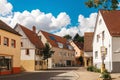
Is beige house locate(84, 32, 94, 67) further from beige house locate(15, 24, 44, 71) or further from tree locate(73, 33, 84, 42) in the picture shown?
tree locate(73, 33, 84, 42)

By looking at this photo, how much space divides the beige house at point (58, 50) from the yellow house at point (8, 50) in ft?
117

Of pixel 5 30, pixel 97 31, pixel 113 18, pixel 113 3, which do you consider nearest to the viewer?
pixel 113 3

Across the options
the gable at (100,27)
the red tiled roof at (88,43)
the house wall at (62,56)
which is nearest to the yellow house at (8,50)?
the gable at (100,27)

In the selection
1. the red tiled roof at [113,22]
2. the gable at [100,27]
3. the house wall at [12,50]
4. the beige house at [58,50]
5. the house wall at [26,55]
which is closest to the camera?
the house wall at [12,50]

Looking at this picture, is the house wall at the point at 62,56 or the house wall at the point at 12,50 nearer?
the house wall at the point at 12,50

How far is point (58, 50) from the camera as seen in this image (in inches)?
3649

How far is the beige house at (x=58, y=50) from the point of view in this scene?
85250 mm

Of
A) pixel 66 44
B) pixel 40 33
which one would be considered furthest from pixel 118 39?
pixel 66 44

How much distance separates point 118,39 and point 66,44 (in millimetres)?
61025

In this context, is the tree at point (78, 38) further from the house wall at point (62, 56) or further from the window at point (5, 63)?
the window at point (5, 63)

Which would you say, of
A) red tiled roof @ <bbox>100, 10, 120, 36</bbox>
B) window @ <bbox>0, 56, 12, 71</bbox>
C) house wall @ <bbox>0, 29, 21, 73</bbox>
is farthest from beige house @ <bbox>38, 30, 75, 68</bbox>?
window @ <bbox>0, 56, 12, 71</bbox>

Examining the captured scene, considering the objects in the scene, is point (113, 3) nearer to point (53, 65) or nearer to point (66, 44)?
point (53, 65)

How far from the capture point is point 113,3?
59.8ft

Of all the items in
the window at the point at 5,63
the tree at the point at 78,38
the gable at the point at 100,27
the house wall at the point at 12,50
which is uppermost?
the tree at the point at 78,38
